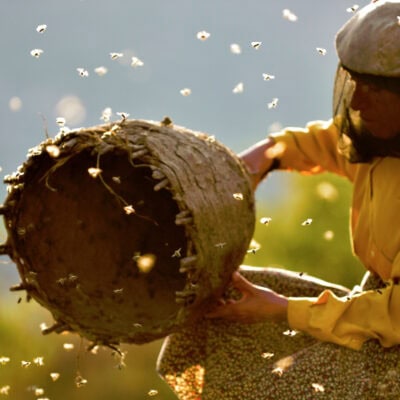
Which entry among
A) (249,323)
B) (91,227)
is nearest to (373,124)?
(249,323)

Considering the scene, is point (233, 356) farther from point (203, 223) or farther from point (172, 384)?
point (203, 223)

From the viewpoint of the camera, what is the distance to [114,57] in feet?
11.8

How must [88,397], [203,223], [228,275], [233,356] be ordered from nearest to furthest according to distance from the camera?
1. [203,223]
2. [228,275]
3. [233,356]
4. [88,397]

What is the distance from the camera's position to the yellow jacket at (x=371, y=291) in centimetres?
349

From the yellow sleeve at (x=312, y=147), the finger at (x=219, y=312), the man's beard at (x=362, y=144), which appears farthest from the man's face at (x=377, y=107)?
the finger at (x=219, y=312)

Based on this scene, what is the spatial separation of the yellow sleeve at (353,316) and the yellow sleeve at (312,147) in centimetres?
80

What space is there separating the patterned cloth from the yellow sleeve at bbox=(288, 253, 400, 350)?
0.05m

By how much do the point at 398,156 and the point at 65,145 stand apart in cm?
127

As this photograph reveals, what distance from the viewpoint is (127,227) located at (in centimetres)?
413

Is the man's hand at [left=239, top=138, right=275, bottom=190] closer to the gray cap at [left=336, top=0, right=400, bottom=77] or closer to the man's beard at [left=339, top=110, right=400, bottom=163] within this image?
the man's beard at [left=339, top=110, right=400, bottom=163]

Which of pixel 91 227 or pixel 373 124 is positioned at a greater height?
pixel 373 124

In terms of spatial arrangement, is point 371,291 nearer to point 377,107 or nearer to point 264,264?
point 377,107

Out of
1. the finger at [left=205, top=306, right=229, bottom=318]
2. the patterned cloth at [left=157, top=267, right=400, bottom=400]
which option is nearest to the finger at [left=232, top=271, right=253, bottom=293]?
the finger at [left=205, top=306, right=229, bottom=318]

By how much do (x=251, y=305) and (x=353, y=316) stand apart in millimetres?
399
